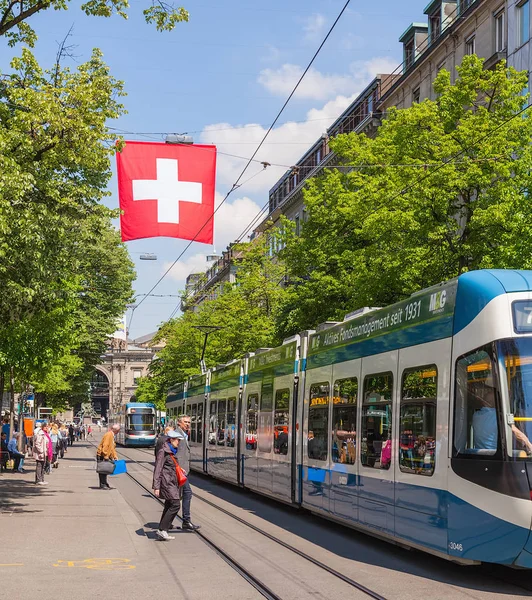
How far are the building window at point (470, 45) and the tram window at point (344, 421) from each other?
26.8m

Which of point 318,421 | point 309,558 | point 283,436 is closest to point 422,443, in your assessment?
point 309,558

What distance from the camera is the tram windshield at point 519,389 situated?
352 inches

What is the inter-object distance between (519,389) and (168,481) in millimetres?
5859

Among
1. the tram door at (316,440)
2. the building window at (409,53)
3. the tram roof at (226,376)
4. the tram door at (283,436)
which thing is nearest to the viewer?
the tram door at (316,440)

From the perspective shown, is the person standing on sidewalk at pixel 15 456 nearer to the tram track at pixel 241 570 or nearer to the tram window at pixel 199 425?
the tram window at pixel 199 425

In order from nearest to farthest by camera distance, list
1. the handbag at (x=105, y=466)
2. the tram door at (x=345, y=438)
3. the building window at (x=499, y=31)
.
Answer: the tram door at (x=345, y=438) < the handbag at (x=105, y=466) < the building window at (x=499, y=31)

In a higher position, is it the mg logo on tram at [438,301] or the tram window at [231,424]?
the mg logo on tram at [438,301]

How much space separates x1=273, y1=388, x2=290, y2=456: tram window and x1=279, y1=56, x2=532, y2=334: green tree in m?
7.72

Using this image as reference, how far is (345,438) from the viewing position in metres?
13.6

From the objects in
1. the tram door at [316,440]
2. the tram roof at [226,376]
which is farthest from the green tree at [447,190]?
the tram door at [316,440]

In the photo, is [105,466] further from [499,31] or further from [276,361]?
[499,31]

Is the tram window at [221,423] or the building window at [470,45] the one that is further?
the building window at [470,45]

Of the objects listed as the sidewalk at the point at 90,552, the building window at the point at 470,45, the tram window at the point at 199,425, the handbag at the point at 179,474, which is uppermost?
the building window at the point at 470,45

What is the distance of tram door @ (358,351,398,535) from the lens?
11.6m
